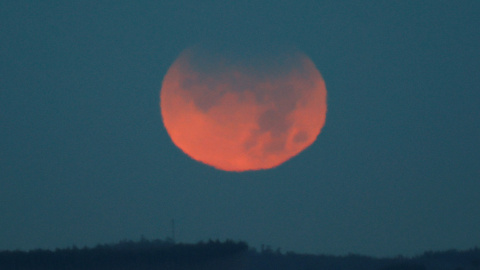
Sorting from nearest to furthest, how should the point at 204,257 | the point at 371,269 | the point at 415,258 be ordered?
1. the point at 204,257
2. the point at 371,269
3. the point at 415,258

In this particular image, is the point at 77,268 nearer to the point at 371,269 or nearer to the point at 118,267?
the point at 118,267

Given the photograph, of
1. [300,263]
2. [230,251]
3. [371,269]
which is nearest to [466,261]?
[371,269]

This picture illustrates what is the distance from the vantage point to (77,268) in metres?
34.1

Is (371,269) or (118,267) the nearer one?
(118,267)

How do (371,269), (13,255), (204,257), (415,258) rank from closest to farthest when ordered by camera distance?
(13,255), (204,257), (371,269), (415,258)

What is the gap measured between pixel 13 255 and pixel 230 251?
935 centimetres

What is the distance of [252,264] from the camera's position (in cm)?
5250

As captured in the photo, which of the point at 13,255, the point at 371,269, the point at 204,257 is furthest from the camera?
the point at 371,269

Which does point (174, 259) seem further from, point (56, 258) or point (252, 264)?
point (252, 264)

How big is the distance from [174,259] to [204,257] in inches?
62.5

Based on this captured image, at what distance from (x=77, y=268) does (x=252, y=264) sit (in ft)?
65.6

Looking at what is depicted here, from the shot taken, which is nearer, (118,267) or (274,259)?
(118,267)

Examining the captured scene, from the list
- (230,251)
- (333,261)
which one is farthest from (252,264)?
(230,251)

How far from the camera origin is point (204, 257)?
3644 centimetres
